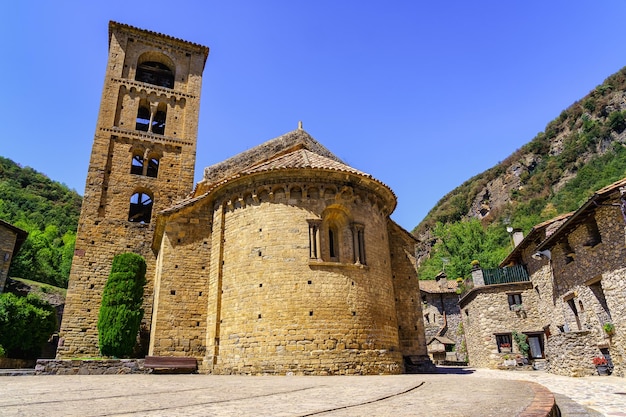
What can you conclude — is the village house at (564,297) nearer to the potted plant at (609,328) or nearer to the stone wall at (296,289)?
the potted plant at (609,328)

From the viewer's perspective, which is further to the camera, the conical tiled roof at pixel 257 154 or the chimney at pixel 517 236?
the chimney at pixel 517 236

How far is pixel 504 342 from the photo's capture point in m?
22.0

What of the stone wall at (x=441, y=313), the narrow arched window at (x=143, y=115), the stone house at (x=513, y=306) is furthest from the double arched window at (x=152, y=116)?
the stone wall at (x=441, y=313)

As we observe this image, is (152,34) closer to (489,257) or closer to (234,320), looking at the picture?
(234,320)

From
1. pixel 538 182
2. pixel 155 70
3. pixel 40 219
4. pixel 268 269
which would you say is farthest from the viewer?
pixel 538 182

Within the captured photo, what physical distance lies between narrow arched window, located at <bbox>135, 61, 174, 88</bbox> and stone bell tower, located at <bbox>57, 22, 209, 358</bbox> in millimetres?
56

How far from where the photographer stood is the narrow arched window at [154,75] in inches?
947

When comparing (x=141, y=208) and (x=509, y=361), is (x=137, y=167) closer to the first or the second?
(x=141, y=208)

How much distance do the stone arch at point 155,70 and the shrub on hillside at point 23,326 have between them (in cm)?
1338

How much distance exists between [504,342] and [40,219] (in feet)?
180

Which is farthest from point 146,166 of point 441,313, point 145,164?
point 441,313

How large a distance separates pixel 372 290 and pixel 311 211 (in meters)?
3.35

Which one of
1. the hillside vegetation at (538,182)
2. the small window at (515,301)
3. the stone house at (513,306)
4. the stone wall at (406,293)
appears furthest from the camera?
the hillside vegetation at (538,182)

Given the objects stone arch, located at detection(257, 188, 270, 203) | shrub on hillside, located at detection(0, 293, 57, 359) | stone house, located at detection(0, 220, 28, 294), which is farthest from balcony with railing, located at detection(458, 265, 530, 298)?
stone house, located at detection(0, 220, 28, 294)
